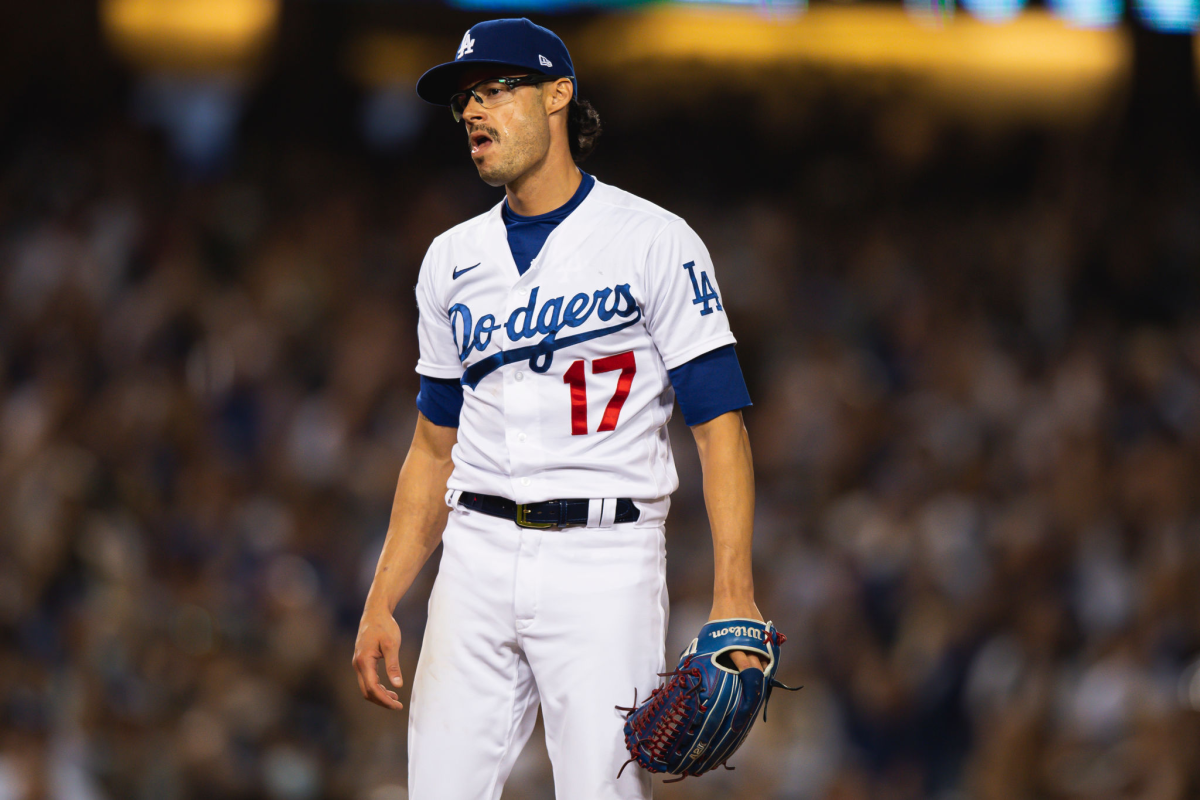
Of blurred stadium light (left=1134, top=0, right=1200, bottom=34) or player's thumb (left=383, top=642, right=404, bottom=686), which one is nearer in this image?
player's thumb (left=383, top=642, right=404, bottom=686)

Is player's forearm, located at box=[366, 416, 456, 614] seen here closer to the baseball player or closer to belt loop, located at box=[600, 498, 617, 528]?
the baseball player

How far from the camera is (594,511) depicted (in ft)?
7.57

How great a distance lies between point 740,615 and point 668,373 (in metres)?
0.47

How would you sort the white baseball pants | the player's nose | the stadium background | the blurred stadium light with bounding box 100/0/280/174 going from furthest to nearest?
the blurred stadium light with bounding box 100/0/280/174 → the stadium background → the player's nose → the white baseball pants

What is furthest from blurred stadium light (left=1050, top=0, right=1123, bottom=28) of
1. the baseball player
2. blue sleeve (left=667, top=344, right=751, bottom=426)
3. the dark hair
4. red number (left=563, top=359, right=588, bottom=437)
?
red number (left=563, top=359, right=588, bottom=437)

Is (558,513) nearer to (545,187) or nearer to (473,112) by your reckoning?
(545,187)

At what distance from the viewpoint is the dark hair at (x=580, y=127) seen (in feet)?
8.35

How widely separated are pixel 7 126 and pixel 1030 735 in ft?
20.9

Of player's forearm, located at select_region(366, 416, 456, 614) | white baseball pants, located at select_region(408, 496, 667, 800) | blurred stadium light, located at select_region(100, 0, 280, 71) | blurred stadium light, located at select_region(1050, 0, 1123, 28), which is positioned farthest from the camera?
blurred stadium light, located at select_region(100, 0, 280, 71)

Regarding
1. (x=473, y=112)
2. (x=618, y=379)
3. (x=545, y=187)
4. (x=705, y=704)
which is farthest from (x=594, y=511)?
(x=473, y=112)

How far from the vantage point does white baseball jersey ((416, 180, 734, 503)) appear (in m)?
2.32

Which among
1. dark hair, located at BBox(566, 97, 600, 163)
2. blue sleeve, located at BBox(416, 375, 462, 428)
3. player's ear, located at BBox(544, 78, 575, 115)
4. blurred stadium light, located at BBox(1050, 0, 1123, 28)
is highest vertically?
blurred stadium light, located at BBox(1050, 0, 1123, 28)

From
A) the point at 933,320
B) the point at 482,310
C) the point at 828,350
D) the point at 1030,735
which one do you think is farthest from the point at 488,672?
the point at 933,320

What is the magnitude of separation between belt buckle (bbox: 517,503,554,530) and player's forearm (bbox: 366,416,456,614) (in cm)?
30
